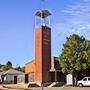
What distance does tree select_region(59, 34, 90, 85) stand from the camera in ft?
214

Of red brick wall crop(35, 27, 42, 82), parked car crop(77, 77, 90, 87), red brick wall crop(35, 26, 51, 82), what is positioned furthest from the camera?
red brick wall crop(35, 27, 42, 82)

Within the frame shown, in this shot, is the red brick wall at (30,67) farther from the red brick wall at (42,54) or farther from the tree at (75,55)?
the tree at (75,55)

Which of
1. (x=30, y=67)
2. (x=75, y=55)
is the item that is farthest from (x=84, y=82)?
(x=30, y=67)

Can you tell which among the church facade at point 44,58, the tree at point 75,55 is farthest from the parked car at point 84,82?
the church facade at point 44,58

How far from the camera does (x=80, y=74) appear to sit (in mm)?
68438

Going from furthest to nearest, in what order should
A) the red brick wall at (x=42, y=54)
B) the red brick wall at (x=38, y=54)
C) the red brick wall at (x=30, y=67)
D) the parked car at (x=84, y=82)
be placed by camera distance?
the red brick wall at (x=30, y=67) → the red brick wall at (x=38, y=54) → the red brick wall at (x=42, y=54) → the parked car at (x=84, y=82)

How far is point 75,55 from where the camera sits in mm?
66312

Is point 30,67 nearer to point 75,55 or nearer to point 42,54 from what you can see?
point 42,54

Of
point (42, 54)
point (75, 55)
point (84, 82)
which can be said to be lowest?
point (84, 82)

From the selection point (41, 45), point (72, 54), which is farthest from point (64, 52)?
point (41, 45)

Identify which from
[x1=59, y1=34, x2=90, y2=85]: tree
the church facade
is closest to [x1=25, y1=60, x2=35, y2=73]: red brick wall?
the church facade

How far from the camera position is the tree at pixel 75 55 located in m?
65.3

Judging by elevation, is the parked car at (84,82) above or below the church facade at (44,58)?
below

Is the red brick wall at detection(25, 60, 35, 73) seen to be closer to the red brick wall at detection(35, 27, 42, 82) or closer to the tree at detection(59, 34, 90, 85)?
the red brick wall at detection(35, 27, 42, 82)
